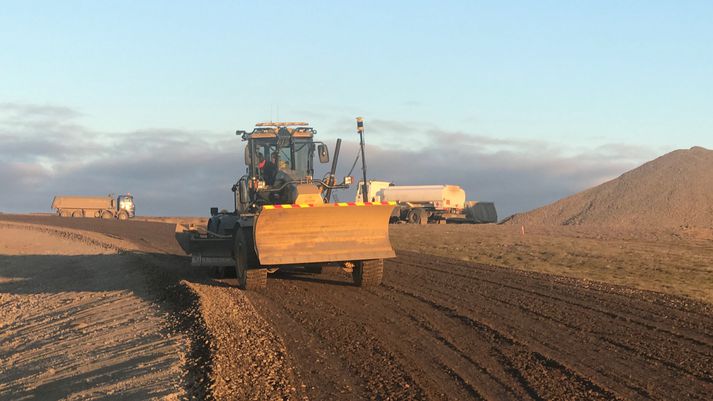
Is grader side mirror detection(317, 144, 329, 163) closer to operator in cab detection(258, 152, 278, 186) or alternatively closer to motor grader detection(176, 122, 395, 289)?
motor grader detection(176, 122, 395, 289)

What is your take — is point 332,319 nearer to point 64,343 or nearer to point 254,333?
point 254,333

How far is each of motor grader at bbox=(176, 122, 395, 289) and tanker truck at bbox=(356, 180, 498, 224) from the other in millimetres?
37416

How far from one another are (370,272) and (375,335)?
481 centimetres

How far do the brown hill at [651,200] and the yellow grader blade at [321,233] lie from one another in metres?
38.0

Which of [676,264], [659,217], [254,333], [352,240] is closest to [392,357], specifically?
[254,333]

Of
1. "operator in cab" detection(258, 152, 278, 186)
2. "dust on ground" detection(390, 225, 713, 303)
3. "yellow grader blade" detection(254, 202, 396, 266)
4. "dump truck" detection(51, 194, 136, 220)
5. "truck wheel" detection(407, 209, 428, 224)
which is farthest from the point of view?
"dump truck" detection(51, 194, 136, 220)

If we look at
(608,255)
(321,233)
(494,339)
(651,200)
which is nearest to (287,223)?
(321,233)

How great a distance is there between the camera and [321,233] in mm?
14055

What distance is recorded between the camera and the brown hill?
50.6m

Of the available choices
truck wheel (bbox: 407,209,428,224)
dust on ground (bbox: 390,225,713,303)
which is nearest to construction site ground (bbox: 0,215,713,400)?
dust on ground (bbox: 390,225,713,303)

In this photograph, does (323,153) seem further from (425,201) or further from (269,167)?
(425,201)

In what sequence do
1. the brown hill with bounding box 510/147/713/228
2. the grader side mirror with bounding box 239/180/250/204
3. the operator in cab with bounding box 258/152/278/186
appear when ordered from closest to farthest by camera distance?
the grader side mirror with bounding box 239/180/250/204 → the operator in cab with bounding box 258/152/278/186 → the brown hill with bounding box 510/147/713/228

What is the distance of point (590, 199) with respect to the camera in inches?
2376

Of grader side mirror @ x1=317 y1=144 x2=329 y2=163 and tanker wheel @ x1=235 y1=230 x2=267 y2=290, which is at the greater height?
grader side mirror @ x1=317 y1=144 x2=329 y2=163
